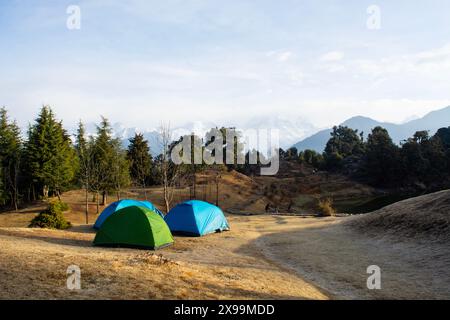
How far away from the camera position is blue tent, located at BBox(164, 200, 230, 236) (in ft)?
70.5

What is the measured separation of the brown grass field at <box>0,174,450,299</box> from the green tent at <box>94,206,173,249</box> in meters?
0.59

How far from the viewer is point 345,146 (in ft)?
341

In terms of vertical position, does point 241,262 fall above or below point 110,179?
below

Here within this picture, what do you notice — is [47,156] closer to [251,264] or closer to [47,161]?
[47,161]

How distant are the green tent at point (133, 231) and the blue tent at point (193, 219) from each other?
446 centimetres

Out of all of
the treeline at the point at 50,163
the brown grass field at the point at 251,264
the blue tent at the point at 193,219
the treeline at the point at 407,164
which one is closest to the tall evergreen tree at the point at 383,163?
the treeline at the point at 407,164

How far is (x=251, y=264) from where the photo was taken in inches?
553

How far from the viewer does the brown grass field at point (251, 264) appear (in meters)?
9.10

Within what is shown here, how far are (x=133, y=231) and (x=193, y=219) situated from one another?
18.5 ft

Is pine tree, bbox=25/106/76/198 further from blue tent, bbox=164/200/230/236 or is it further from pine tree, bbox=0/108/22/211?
blue tent, bbox=164/200/230/236

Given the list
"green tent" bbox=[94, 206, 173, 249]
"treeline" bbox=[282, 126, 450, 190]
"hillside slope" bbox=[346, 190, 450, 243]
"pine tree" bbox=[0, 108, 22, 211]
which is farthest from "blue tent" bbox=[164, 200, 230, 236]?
"treeline" bbox=[282, 126, 450, 190]
